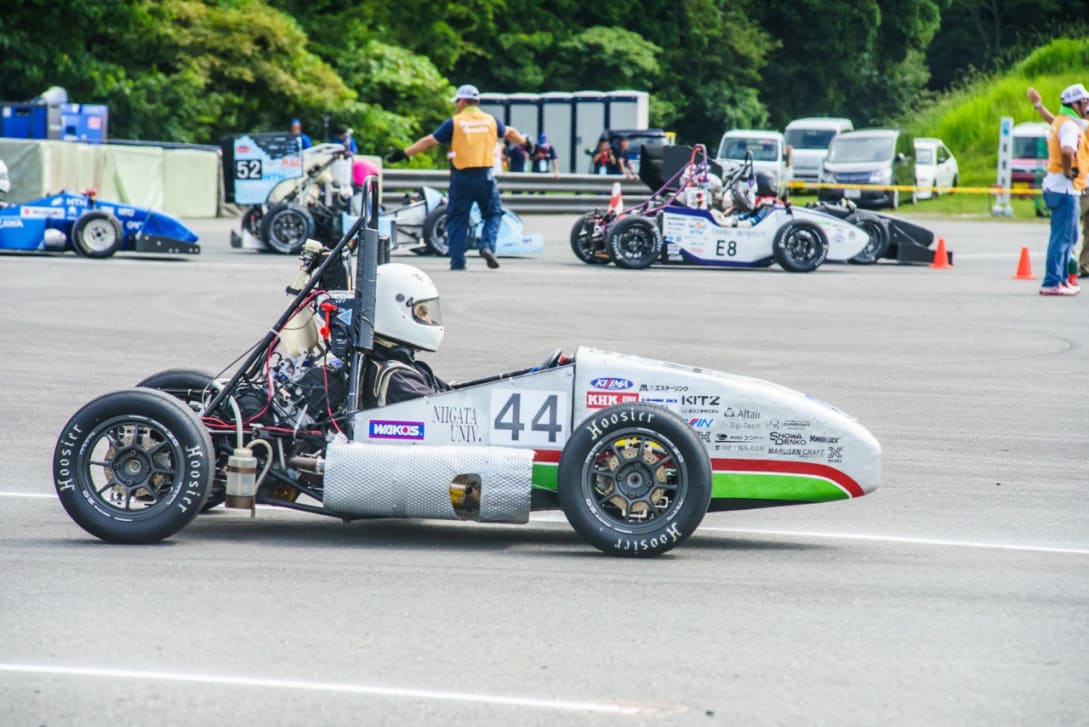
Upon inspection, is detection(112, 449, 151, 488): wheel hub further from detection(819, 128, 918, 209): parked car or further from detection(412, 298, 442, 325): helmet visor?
detection(819, 128, 918, 209): parked car

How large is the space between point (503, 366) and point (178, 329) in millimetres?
3325

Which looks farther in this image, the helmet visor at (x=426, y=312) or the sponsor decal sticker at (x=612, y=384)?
the helmet visor at (x=426, y=312)

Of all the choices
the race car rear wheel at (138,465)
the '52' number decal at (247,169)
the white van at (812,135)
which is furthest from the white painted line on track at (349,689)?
the white van at (812,135)

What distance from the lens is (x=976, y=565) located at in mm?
6223

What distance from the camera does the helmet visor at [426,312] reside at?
6781mm

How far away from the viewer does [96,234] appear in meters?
19.5

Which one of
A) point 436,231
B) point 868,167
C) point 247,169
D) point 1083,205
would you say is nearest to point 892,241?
point 1083,205

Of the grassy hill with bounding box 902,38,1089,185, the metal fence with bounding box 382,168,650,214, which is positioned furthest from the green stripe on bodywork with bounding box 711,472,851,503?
the grassy hill with bounding box 902,38,1089,185

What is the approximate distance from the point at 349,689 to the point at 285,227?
1692 centimetres

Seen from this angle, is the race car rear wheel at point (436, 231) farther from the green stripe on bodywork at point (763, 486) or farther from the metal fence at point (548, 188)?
the green stripe on bodywork at point (763, 486)

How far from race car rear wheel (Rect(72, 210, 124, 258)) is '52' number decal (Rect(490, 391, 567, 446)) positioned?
14.0 meters

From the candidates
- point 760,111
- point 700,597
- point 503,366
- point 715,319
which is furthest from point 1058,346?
point 760,111

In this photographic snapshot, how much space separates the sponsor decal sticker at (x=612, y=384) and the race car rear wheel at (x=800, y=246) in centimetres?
1343

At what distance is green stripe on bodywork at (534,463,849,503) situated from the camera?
6.34 m
